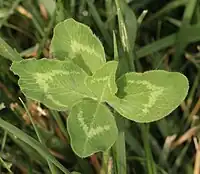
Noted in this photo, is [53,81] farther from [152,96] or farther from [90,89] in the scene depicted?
[152,96]

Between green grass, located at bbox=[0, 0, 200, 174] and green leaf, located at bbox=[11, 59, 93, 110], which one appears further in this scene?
green grass, located at bbox=[0, 0, 200, 174]

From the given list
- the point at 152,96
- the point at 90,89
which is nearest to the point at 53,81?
the point at 90,89

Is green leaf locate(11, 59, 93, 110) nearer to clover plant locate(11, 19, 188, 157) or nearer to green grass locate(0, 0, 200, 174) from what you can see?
clover plant locate(11, 19, 188, 157)

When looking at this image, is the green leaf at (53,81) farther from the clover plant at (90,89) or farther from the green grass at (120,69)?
the green grass at (120,69)

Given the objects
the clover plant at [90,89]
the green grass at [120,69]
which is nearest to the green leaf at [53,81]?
the clover plant at [90,89]

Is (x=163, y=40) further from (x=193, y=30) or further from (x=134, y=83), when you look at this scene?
(x=134, y=83)

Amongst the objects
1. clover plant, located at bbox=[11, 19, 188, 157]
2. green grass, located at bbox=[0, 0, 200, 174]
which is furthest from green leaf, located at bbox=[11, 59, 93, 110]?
green grass, located at bbox=[0, 0, 200, 174]

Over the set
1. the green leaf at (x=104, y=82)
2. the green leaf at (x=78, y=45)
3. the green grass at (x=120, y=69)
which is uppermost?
the green leaf at (x=78, y=45)
